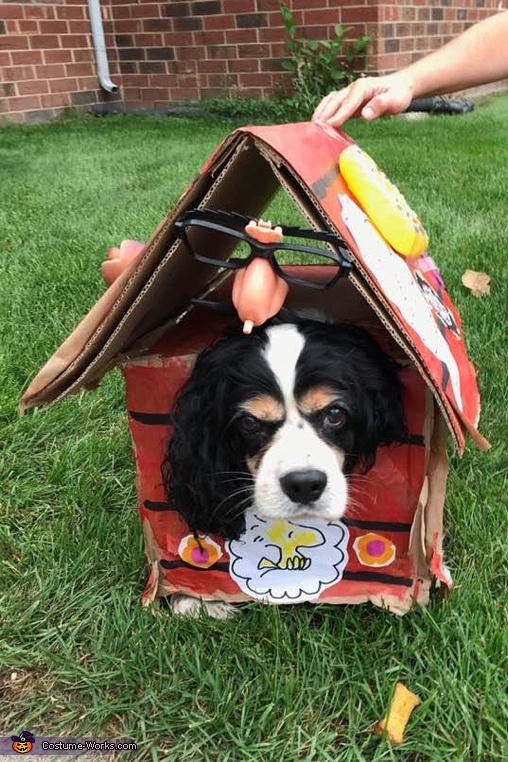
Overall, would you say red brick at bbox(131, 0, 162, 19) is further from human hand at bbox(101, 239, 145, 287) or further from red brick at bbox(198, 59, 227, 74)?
human hand at bbox(101, 239, 145, 287)

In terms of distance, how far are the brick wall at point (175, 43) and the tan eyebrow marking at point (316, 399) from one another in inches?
259

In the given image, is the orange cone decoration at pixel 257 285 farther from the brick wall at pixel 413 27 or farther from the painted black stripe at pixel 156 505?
the brick wall at pixel 413 27

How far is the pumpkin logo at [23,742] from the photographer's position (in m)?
1.40

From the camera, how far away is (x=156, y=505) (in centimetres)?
166

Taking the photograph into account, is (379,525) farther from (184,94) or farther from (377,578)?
(184,94)

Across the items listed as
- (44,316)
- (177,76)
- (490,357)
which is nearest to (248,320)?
(490,357)

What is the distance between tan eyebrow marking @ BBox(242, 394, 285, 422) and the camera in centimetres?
138

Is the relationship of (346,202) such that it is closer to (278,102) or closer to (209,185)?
(209,185)

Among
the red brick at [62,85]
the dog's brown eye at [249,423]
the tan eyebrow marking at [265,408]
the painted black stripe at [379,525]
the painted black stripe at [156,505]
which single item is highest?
the tan eyebrow marking at [265,408]

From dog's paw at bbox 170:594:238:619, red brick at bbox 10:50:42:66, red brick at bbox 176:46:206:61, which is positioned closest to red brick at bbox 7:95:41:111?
red brick at bbox 10:50:42:66

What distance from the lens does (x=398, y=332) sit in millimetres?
1204

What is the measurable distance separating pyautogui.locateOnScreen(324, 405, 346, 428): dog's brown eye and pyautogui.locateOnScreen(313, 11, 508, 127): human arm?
2.16 ft

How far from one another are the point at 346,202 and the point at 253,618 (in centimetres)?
95

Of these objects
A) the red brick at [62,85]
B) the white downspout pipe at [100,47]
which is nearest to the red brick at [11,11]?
the red brick at [62,85]
